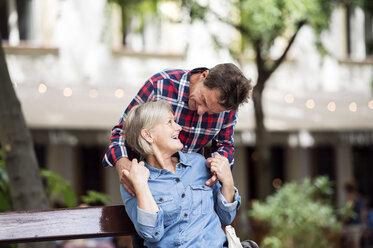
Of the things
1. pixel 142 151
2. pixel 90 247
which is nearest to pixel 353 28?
pixel 90 247

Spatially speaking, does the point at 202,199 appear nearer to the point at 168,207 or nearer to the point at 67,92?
the point at 168,207

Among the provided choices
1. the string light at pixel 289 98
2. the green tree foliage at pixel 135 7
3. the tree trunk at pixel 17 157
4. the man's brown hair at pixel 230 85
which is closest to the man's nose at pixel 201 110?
the man's brown hair at pixel 230 85

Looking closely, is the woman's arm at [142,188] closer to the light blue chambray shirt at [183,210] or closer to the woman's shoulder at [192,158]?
the light blue chambray shirt at [183,210]

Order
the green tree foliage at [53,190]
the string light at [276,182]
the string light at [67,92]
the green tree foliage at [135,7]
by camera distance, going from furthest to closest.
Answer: the string light at [276,182] < the string light at [67,92] < the green tree foliage at [135,7] < the green tree foliage at [53,190]

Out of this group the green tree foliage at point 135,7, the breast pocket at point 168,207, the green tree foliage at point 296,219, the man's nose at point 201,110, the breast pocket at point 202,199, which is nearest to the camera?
the breast pocket at point 168,207

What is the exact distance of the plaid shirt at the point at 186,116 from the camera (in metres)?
2.99

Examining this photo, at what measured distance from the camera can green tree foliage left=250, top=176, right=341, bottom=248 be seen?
7.63 meters

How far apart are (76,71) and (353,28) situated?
21.1ft

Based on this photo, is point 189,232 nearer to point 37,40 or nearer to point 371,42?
point 371,42

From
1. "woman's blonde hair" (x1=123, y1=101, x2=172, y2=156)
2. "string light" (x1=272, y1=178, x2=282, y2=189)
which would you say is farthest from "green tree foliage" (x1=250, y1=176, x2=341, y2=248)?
"string light" (x1=272, y1=178, x2=282, y2=189)

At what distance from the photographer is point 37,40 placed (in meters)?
12.4

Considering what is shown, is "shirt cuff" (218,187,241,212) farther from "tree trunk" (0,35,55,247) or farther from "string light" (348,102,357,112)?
"string light" (348,102,357,112)

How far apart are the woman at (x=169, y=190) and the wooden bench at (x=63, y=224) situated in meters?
0.25

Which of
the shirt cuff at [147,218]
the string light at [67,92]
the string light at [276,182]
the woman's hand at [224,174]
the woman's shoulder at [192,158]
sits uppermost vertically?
the woman's shoulder at [192,158]
